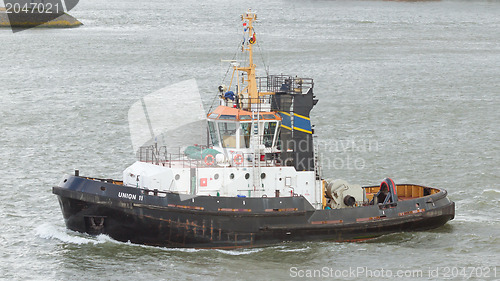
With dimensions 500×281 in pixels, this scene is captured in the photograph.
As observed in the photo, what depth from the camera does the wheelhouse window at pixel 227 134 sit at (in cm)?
1958

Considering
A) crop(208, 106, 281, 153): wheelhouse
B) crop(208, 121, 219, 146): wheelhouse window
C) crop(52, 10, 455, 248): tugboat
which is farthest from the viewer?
crop(208, 121, 219, 146): wheelhouse window

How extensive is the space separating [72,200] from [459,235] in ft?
32.2

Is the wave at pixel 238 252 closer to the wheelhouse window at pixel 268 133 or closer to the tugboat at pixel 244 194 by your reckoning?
the tugboat at pixel 244 194

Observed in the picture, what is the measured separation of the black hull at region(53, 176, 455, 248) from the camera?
725 inches

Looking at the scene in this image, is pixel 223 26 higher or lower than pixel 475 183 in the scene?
higher

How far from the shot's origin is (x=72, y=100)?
41969 millimetres

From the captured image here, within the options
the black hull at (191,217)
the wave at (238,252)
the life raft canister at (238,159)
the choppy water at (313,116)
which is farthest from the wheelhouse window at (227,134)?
the choppy water at (313,116)

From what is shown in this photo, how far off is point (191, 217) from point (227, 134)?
2.40m

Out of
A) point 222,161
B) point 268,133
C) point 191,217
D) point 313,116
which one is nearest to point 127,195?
point 191,217

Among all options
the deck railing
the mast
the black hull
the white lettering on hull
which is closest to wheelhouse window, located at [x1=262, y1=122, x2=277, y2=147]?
the deck railing

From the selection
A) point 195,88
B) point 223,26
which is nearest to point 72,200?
point 195,88

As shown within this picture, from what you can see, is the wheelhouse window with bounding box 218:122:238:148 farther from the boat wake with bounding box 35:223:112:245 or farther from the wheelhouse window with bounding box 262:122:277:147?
the boat wake with bounding box 35:223:112:245

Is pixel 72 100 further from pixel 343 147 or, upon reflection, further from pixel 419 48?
pixel 419 48

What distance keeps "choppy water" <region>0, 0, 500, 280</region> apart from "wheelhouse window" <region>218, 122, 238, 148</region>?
2709 mm
